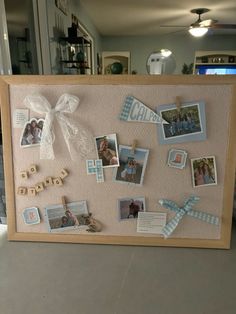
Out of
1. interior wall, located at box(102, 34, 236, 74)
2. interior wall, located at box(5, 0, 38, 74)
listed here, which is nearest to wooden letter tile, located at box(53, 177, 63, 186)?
interior wall, located at box(5, 0, 38, 74)

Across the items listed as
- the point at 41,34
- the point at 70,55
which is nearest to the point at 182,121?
the point at 41,34

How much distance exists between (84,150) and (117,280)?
10.7 inches

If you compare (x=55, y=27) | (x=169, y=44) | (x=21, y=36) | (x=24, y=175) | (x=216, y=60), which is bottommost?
(x=24, y=175)

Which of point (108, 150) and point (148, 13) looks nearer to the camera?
point (108, 150)

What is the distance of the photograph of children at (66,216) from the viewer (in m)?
0.63

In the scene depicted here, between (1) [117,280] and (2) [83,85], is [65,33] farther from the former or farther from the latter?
(1) [117,280]

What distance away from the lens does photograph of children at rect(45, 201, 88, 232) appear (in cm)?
63

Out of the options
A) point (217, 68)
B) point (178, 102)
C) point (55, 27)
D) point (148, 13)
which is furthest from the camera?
point (217, 68)

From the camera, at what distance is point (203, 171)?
0.59m

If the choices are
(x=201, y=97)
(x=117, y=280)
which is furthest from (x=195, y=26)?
(x=117, y=280)

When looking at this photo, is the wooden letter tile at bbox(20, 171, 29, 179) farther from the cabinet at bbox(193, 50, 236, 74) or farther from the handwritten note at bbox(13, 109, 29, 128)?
the cabinet at bbox(193, 50, 236, 74)

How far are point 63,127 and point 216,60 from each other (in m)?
5.64

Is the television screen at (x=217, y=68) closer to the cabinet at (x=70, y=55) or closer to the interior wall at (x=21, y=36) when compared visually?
the cabinet at (x=70, y=55)

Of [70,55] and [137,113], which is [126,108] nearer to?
[137,113]
